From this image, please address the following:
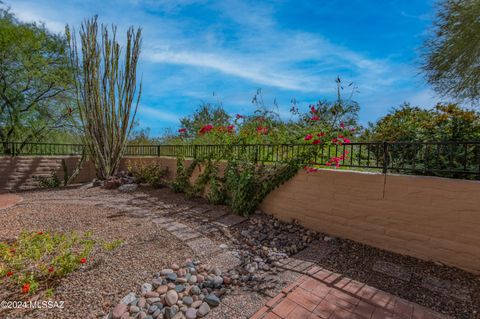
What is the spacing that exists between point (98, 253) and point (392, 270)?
2.99 m

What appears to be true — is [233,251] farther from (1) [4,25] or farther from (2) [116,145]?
(1) [4,25]

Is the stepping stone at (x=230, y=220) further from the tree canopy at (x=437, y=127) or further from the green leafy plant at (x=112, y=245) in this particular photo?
the tree canopy at (x=437, y=127)

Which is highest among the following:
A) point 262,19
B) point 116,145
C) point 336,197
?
point 262,19

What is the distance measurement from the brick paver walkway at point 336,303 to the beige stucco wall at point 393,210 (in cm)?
93

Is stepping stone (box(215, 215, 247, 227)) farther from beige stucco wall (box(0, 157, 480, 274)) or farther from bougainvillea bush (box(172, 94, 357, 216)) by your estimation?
beige stucco wall (box(0, 157, 480, 274))

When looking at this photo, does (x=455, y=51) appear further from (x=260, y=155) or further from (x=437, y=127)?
(x=260, y=155)

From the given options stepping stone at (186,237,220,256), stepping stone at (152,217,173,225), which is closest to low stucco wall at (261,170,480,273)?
stepping stone at (186,237,220,256)

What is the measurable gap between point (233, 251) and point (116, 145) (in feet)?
17.3

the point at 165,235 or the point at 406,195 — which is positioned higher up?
the point at 406,195

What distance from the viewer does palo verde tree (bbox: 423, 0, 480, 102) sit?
12.4 feet

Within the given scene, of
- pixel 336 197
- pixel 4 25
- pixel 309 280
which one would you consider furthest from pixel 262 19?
pixel 4 25

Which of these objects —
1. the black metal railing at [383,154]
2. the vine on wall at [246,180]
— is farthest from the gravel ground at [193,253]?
the black metal railing at [383,154]

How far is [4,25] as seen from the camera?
6500mm

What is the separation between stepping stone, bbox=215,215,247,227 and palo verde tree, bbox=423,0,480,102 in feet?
14.9
